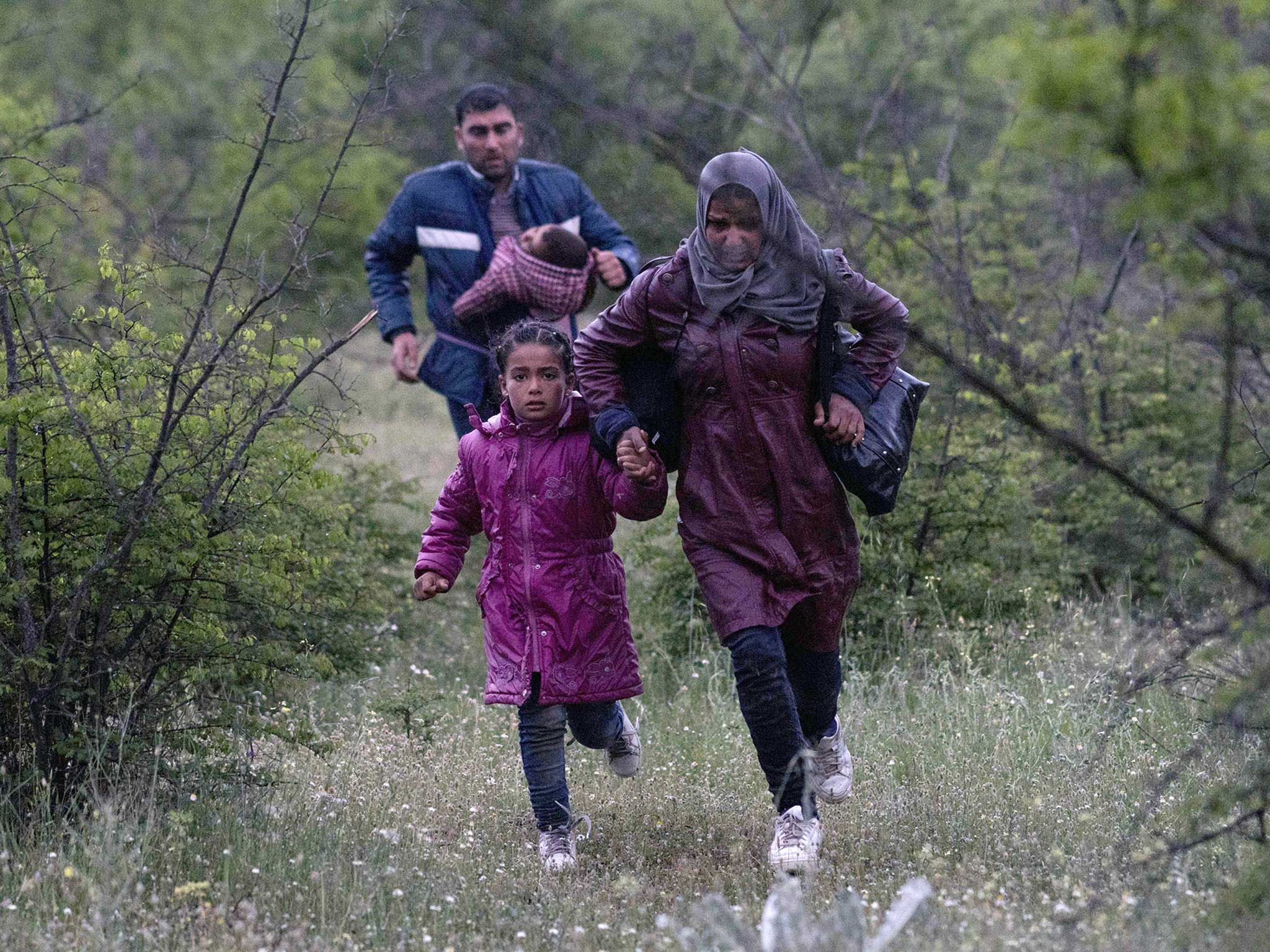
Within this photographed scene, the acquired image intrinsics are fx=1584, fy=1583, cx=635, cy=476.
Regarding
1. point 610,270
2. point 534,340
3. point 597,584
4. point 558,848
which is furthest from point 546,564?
point 610,270

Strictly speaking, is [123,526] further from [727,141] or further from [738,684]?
[727,141]

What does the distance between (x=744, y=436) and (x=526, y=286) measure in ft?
7.42

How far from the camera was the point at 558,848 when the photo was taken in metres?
4.67

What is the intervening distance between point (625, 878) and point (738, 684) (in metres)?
0.72

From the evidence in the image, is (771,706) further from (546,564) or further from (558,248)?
(558,248)

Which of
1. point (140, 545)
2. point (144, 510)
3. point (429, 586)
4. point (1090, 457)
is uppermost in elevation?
point (1090, 457)

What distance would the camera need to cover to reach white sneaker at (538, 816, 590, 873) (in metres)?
4.60

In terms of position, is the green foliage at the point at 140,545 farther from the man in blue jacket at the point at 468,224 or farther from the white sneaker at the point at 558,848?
the man in blue jacket at the point at 468,224

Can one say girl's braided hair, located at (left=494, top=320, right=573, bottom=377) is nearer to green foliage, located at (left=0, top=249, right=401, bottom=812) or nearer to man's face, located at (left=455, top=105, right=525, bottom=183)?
green foliage, located at (left=0, top=249, right=401, bottom=812)

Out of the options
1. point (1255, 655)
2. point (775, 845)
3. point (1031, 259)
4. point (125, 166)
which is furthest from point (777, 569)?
point (125, 166)

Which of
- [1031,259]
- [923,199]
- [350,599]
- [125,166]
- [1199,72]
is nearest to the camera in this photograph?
[1199,72]

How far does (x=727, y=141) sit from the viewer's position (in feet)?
52.2

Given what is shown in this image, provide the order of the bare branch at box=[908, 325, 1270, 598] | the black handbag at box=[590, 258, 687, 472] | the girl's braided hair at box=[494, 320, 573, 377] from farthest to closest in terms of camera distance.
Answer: the girl's braided hair at box=[494, 320, 573, 377], the black handbag at box=[590, 258, 687, 472], the bare branch at box=[908, 325, 1270, 598]

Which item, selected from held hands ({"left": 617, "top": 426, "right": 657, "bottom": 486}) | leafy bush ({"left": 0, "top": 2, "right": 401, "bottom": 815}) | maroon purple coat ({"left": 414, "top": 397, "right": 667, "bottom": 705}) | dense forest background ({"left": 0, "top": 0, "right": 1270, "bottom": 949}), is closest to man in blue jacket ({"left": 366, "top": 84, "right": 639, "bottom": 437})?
dense forest background ({"left": 0, "top": 0, "right": 1270, "bottom": 949})
